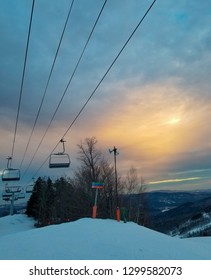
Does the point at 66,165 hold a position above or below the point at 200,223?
above

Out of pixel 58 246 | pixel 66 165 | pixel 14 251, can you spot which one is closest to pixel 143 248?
pixel 58 246

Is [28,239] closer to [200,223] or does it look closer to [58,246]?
[58,246]

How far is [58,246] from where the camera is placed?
39.3ft

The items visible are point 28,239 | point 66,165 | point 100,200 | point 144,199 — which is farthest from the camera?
point 144,199

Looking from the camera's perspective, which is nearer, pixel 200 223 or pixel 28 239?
pixel 28 239

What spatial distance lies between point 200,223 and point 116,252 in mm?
194298

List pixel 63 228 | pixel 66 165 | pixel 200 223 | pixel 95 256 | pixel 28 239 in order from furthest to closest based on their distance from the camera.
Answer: pixel 200 223
pixel 66 165
pixel 63 228
pixel 28 239
pixel 95 256

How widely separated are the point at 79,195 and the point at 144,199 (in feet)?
38.2

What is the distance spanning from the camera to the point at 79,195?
4859cm
